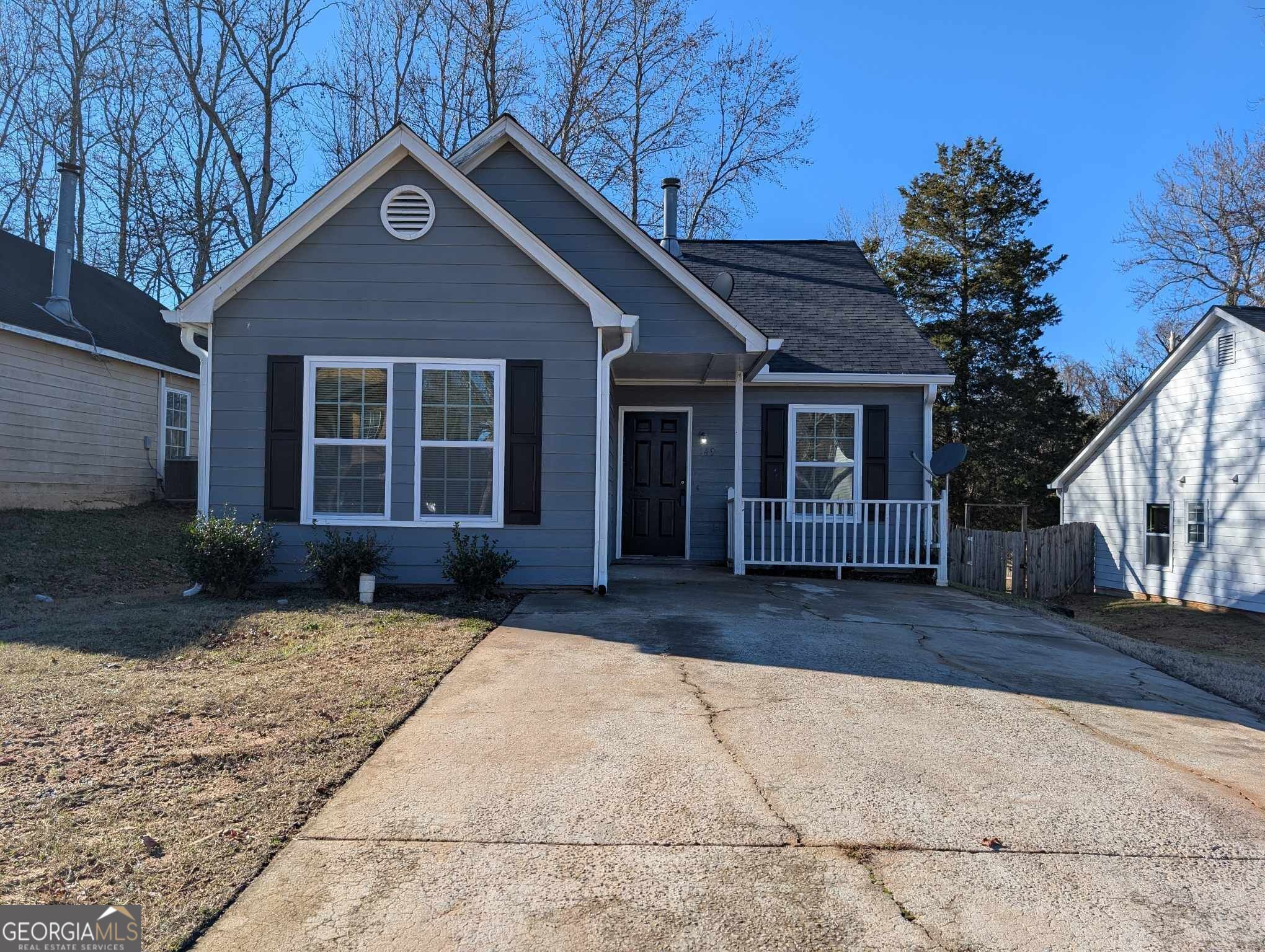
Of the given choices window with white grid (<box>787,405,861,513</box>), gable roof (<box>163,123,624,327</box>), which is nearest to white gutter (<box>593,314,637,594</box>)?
gable roof (<box>163,123,624,327</box>)

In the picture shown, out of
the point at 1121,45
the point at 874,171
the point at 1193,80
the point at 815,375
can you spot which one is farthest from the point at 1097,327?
the point at 815,375

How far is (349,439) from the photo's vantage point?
7590 mm

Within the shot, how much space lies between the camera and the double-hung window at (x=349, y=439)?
7.58 metres

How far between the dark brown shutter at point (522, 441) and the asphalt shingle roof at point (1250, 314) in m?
12.0

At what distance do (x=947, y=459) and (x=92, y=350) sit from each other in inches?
545

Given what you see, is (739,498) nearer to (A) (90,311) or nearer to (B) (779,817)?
(B) (779,817)

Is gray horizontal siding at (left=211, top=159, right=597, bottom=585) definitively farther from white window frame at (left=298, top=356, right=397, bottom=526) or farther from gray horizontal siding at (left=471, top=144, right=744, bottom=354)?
gray horizontal siding at (left=471, top=144, right=744, bottom=354)

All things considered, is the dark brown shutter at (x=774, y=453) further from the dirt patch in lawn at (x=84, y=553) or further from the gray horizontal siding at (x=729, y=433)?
the dirt patch in lawn at (x=84, y=553)

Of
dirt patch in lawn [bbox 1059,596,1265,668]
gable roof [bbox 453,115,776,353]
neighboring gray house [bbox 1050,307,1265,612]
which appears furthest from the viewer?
neighboring gray house [bbox 1050,307,1265,612]

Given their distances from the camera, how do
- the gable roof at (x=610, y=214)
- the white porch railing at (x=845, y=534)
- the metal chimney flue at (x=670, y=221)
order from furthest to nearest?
the metal chimney flue at (x=670, y=221) < the white porch railing at (x=845, y=534) < the gable roof at (x=610, y=214)

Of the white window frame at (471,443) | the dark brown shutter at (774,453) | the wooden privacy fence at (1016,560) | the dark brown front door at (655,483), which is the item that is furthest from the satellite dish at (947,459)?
the white window frame at (471,443)

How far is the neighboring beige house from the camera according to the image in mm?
12555

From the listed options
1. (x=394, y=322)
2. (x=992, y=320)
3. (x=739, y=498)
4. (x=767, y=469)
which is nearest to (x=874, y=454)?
(x=767, y=469)

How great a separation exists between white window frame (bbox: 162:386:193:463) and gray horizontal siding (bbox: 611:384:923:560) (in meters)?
10.8
